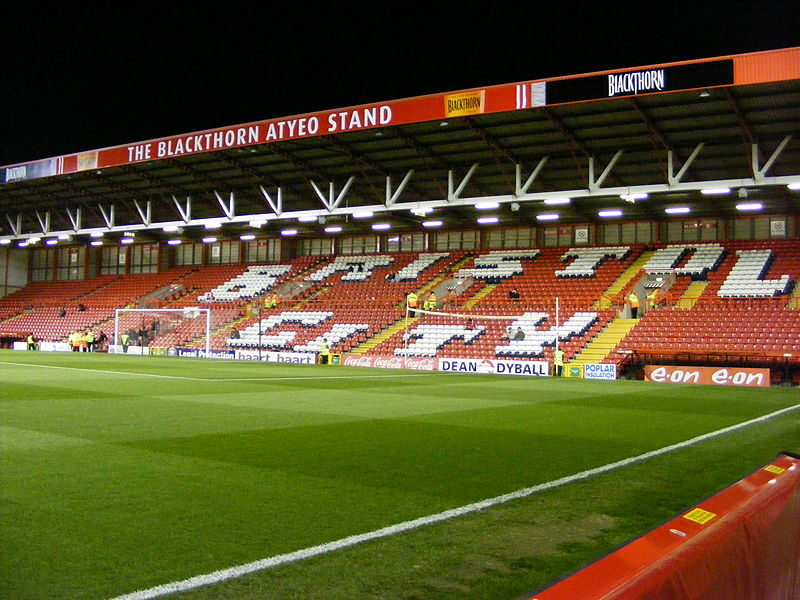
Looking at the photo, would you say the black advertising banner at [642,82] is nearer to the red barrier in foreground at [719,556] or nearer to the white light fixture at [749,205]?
the white light fixture at [749,205]

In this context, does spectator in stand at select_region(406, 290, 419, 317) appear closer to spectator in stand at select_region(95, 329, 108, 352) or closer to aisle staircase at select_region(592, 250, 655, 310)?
aisle staircase at select_region(592, 250, 655, 310)

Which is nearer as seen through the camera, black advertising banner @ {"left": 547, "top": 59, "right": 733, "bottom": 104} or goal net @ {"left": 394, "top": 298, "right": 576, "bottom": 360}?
black advertising banner @ {"left": 547, "top": 59, "right": 733, "bottom": 104}

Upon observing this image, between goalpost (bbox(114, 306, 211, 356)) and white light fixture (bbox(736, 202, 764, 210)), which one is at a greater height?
white light fixture (bbox(736, 202, 764, 210))

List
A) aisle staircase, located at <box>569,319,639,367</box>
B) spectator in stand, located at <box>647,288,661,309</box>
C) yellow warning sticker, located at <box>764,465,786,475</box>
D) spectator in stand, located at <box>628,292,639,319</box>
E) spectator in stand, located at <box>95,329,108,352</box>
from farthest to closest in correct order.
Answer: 1. spectator in stand, located at <box>95,329,108,352</box>
2. spectator in stand, located at <box>647,288,661,309</box>
3. spectator in stand, located at <box>628,292,639,319</box>
4. aisle staircase, located at <box>569,319,639,367</box>
5. yellow warning sticker, located at <box>764,465,786,475</box>

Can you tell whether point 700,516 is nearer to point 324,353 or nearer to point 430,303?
point 324,353

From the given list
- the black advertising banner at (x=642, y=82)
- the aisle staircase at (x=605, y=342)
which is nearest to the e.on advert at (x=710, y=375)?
the aisle staircase at (x=605, y=342)

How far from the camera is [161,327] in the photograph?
4453cm

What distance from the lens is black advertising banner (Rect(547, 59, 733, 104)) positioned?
22000 millimetres

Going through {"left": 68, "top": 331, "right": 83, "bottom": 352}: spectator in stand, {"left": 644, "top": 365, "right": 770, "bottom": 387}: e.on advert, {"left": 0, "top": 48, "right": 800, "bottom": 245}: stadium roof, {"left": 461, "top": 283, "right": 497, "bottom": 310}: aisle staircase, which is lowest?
{"left": 644, "top": 365, "right": 770, "bottom": 387}: e.on advert

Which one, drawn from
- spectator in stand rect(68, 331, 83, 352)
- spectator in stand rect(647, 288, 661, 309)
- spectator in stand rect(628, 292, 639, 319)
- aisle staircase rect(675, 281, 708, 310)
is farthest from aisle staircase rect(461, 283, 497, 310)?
spectator in stand rect(68, 331, 83, 352)

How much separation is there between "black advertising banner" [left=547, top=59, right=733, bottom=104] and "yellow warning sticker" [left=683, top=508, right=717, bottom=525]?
2234 cm

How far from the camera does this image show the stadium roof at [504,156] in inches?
946

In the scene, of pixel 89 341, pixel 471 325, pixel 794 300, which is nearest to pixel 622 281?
pixel 794 300

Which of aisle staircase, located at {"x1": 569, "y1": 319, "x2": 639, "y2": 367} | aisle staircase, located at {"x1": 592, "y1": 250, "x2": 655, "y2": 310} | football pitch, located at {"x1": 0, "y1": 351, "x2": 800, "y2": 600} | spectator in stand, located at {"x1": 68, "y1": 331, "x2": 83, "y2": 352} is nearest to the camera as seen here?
football pitch, located at {"x1": 0, "y1": 351, "x2": 800, "y2": 600}
